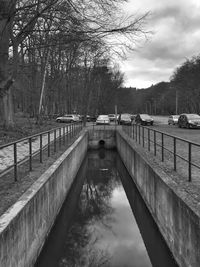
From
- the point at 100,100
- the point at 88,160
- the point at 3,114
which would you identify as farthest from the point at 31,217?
the point at 100,100

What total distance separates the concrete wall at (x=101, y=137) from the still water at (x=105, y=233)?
1590 centimetres

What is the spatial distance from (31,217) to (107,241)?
3723mm

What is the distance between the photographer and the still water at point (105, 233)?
7988 millimetres

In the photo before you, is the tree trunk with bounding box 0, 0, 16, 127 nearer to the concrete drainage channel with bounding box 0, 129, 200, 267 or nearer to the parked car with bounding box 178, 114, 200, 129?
the concrete drainage channel with bounding box 0, 129, 200, 267

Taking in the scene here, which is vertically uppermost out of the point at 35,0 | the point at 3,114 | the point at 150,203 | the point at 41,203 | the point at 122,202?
the point at 35,0

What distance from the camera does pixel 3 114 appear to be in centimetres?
2152

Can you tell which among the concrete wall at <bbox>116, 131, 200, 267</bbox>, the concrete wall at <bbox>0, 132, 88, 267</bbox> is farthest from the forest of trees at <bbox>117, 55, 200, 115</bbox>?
the concrete wall at <bbox>0, 132, 88, 267</bbox>

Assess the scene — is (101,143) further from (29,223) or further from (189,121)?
(29,223)

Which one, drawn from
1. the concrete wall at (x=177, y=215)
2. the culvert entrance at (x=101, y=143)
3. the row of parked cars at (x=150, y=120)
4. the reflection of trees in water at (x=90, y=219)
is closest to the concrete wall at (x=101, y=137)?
the culvert entrance at (x=101, y=143)

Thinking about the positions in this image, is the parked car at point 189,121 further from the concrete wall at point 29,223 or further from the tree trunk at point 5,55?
the concrete wall at point 29,223

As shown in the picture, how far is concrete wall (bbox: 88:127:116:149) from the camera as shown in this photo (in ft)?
106

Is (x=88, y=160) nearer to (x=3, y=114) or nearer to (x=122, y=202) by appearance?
(x=3, y=114)

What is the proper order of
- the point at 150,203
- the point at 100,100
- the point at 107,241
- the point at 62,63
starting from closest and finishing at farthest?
the point at 107,241
the point at 150,203
the point at 62,63
the point at 100,100

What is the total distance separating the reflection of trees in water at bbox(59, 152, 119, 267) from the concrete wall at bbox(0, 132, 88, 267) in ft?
2.95
